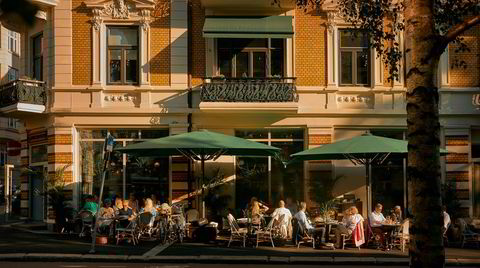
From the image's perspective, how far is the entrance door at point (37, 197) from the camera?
24.2 metres

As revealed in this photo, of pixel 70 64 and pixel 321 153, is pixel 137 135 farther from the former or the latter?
pixel 321 153

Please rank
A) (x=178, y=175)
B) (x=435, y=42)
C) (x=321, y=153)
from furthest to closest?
(x=178, y=175)
(x=321, y=153)
(x=435, y=42)

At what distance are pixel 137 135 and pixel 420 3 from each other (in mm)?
18008

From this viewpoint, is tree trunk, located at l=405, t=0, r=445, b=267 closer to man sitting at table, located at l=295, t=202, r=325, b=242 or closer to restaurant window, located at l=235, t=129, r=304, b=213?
man sitting at table, located at l=295, t=202, r=325, b=242

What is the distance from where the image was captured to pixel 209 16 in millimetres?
22562

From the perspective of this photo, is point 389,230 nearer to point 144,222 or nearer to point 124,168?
point 144,222

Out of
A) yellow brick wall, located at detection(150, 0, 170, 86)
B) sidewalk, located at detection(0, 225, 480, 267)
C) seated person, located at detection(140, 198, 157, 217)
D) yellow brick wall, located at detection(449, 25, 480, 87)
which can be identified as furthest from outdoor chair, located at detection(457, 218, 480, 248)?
yellow brick wall, located at detection(150, 0, 170, 86)

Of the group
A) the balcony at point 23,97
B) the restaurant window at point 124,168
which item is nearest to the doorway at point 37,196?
the restaurant window at point 124,168

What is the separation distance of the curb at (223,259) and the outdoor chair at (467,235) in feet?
9.24

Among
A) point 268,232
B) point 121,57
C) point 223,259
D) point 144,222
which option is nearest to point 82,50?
point 121,57

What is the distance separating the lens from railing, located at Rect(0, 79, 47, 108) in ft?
73.0

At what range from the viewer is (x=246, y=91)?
22031 millimetres

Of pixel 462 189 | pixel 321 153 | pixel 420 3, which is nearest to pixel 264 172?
pixel 321 153

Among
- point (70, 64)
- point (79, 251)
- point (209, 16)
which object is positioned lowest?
point (79, 251)
